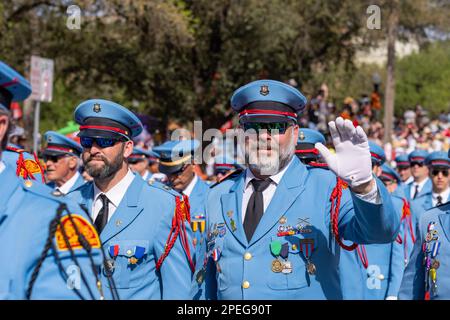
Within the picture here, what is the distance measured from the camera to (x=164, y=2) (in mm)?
18844

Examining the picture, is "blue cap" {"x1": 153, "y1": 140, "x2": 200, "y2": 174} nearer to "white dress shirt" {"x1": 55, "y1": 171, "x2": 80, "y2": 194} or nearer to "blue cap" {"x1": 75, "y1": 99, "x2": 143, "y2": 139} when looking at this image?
"white dress shirt" {"x1": 55, "y1": 171, "x2": 80, "y2": 194}

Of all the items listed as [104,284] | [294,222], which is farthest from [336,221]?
[104,284]

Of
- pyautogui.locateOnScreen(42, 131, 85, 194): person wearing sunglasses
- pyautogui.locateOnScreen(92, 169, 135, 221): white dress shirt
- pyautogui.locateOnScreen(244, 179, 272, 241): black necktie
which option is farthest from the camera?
pyautogui.locateOnScreen(42, 131, 85, 194): person wearing sunglasses

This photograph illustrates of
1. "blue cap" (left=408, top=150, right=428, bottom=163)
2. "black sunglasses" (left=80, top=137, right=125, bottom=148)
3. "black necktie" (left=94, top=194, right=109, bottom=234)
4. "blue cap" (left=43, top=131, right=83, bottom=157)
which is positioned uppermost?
"blue cap" (left=408, top=150, right=428, bottom=163)

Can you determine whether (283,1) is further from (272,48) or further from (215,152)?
(215,152)

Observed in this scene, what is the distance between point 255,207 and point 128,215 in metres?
1.11

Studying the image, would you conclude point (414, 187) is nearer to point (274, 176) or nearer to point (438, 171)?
point (438, 171)

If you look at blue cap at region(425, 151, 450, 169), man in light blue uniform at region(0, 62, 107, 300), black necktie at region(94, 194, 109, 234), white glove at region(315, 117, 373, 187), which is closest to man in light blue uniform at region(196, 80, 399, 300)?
white glove at region(315, 117, 373, 187)

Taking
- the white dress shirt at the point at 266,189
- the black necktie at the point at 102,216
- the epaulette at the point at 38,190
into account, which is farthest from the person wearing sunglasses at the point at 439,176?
the epaulette at the point at 38,190

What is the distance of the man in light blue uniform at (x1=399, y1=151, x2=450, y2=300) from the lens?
524 centimetres

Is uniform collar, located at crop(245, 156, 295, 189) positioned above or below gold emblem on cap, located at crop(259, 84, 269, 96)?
below

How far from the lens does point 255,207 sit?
525cm

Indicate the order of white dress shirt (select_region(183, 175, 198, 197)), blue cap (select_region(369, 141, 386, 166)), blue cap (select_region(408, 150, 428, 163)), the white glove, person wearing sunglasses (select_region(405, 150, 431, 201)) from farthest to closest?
blue cap (select_region(408, 150, 428, 163)) → person wearing sunglasses (select_region(405, 150, 431, 201)) → white dress shirt (select_region(183, 175, 198, 197)) → blue cap (select_region(369, 141, 386, 166)) → the white glove

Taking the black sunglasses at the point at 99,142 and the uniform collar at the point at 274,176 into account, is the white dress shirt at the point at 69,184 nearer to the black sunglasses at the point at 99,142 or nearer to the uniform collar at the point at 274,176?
the black sunglasses at the point at 99,142
